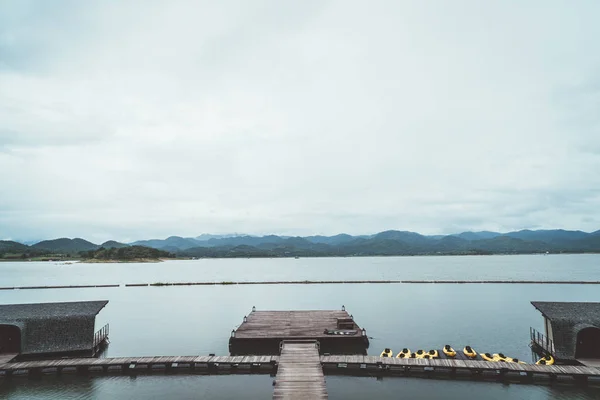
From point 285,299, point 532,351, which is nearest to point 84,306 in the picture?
point 532,351

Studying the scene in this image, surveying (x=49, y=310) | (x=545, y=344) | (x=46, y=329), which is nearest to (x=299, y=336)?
(x=46, y=329)

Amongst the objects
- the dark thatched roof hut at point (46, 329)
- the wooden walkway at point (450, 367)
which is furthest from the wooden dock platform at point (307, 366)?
the dark thatched roof hut at point (46, 329)

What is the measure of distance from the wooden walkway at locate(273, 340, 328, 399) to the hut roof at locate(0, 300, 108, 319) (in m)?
18.5

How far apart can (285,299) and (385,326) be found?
3323 centimetres

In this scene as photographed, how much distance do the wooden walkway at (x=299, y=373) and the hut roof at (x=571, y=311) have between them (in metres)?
19.7

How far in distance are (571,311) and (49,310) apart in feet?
149

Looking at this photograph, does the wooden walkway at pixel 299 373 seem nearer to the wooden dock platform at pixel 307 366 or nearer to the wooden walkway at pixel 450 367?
the wooden dock platform at pixel 307 366

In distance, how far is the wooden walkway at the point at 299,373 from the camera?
2356 cm

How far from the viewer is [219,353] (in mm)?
38969

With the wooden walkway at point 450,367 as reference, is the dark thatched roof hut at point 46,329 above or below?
above

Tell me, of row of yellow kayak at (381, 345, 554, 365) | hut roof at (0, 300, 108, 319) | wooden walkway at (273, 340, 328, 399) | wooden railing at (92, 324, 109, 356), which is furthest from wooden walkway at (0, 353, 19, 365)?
row of yellow kayak at (381, 345, 554, 365)

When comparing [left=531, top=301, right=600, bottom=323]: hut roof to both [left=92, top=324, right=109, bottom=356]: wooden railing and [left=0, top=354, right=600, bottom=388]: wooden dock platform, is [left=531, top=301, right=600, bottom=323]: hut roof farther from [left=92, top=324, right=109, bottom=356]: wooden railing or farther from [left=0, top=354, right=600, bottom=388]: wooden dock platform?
[left=92, top=324, right=109, bottom=356]: wooden railing

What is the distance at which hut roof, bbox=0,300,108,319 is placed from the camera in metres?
34.4

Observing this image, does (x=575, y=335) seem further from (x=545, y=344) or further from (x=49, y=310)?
(x=49, y=310)
